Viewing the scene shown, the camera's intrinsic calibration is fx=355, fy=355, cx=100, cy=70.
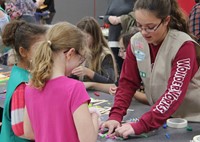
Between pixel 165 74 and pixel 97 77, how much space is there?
995 millimetres

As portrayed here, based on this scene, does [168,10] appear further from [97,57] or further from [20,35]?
[97,57]

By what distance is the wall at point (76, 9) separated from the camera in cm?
836

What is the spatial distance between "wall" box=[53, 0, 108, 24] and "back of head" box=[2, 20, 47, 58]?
640 cm

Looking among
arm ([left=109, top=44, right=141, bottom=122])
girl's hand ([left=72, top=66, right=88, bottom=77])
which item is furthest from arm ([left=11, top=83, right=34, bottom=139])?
girl's hand ([left=72, top=66, right=88, bottom=77])

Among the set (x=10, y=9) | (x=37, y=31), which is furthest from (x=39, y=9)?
(x=37, y=31)

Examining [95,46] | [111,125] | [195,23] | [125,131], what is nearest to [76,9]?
[195,23]

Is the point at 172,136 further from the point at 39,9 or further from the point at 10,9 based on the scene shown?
the point at 39,9

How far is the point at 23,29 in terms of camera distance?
191 cm

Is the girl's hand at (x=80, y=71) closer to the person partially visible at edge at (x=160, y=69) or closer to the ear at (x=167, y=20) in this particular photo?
the person partially visible at edge at (x=160, y=69)

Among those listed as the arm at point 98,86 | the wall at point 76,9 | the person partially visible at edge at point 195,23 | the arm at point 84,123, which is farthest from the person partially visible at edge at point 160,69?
the wall at point 76,9

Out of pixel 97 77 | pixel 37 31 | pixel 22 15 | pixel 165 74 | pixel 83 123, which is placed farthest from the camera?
pixel 22 15

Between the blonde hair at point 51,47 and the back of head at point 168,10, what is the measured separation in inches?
15.2

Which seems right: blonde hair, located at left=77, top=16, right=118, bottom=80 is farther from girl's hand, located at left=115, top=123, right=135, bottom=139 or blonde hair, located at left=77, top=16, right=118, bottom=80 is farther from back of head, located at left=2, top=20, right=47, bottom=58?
girl's hand, located at left=115, top=123, right=135, bottom=139

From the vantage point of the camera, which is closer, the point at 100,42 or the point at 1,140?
the point at 1,140
